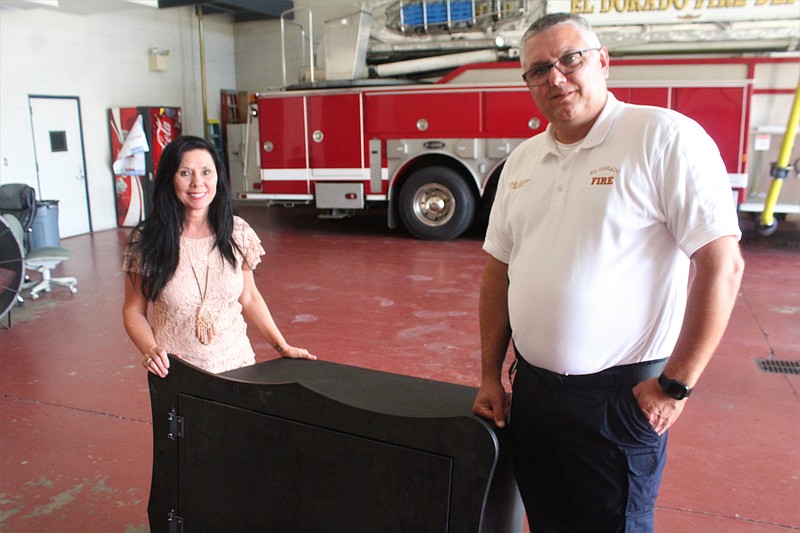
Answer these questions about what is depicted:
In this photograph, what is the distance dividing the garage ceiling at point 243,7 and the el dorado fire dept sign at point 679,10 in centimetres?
653

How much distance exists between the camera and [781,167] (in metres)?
8.53

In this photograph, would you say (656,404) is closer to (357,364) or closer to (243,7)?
(357,364)

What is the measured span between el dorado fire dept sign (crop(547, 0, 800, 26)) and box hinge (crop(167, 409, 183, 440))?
812 centimetres

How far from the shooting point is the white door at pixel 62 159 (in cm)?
1091

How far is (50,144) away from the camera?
1109 centimetres

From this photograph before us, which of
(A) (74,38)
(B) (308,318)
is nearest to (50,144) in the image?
(A) (74,38)

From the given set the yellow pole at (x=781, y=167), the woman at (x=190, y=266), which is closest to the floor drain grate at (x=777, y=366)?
the woman at (x=190, y=266)

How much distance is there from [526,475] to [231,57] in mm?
14824

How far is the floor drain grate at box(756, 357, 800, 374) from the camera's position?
4.95 meters

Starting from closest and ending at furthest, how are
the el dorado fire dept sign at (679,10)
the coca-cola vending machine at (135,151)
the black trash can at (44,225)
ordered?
the el dorado fire dept sign at (679,10)
the black trash can at (44,225)
the coca-cola vending machine at (135,151)

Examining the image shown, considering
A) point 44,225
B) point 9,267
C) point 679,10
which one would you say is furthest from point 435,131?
point 9,267

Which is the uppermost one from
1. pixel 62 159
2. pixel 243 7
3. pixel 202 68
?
pixel 243 7

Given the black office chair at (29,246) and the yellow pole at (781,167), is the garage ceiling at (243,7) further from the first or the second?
the yellow pole at (781,167)

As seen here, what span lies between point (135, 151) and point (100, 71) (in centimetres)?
148
